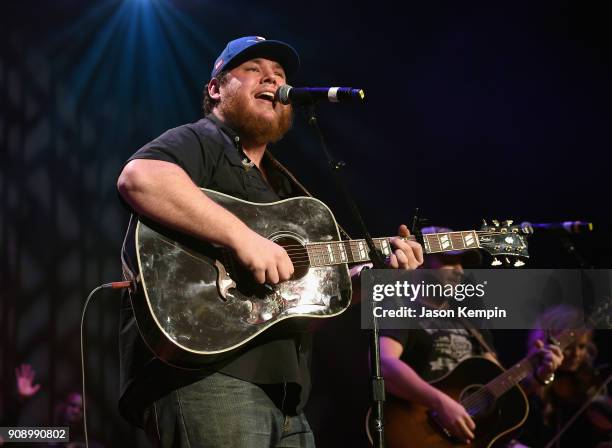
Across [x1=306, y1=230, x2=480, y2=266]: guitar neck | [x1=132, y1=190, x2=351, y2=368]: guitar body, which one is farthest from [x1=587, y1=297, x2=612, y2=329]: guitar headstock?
[x1=132, y1=190, x2=351, y2=368]: guitar body

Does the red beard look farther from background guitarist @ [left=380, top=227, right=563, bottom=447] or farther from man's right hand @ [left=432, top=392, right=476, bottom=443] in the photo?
man's right hand @ [left=432, top=392, right=476, bottom=443]

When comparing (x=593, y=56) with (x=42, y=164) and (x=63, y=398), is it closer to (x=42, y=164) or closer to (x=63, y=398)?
(x=42, y=164)

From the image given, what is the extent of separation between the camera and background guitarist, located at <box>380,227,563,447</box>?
4055 mm

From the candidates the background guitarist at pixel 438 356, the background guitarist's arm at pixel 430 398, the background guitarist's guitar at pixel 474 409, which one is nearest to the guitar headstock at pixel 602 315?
the background guitarist at pixel 438 356

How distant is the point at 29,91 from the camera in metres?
6.46

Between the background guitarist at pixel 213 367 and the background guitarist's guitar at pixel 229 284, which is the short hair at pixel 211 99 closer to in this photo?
the background guitarist at pixel 213 367

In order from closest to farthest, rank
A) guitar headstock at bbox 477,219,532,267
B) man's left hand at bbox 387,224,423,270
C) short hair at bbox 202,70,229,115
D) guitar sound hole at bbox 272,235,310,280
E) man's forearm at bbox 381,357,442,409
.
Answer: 1. guitar sound hole at bbox 272,235,310,280
2. man's left hand at bbox 387,224,423,270
3. short hair at bbox 202,70,229,115
4. guitar headstock at bbox 477,219,532,267
5. man's forearm at bbox 381,357,442,409

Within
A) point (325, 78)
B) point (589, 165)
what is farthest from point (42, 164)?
point (589, 165)

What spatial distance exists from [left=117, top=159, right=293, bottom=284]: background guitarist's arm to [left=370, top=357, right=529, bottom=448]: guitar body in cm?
216

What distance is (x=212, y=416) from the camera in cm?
219

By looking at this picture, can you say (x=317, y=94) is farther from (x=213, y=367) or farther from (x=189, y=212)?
(x=213, y=367)

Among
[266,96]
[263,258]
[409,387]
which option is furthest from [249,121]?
[409,387]

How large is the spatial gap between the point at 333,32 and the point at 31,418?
4779mm

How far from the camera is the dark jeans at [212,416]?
7.13ft
